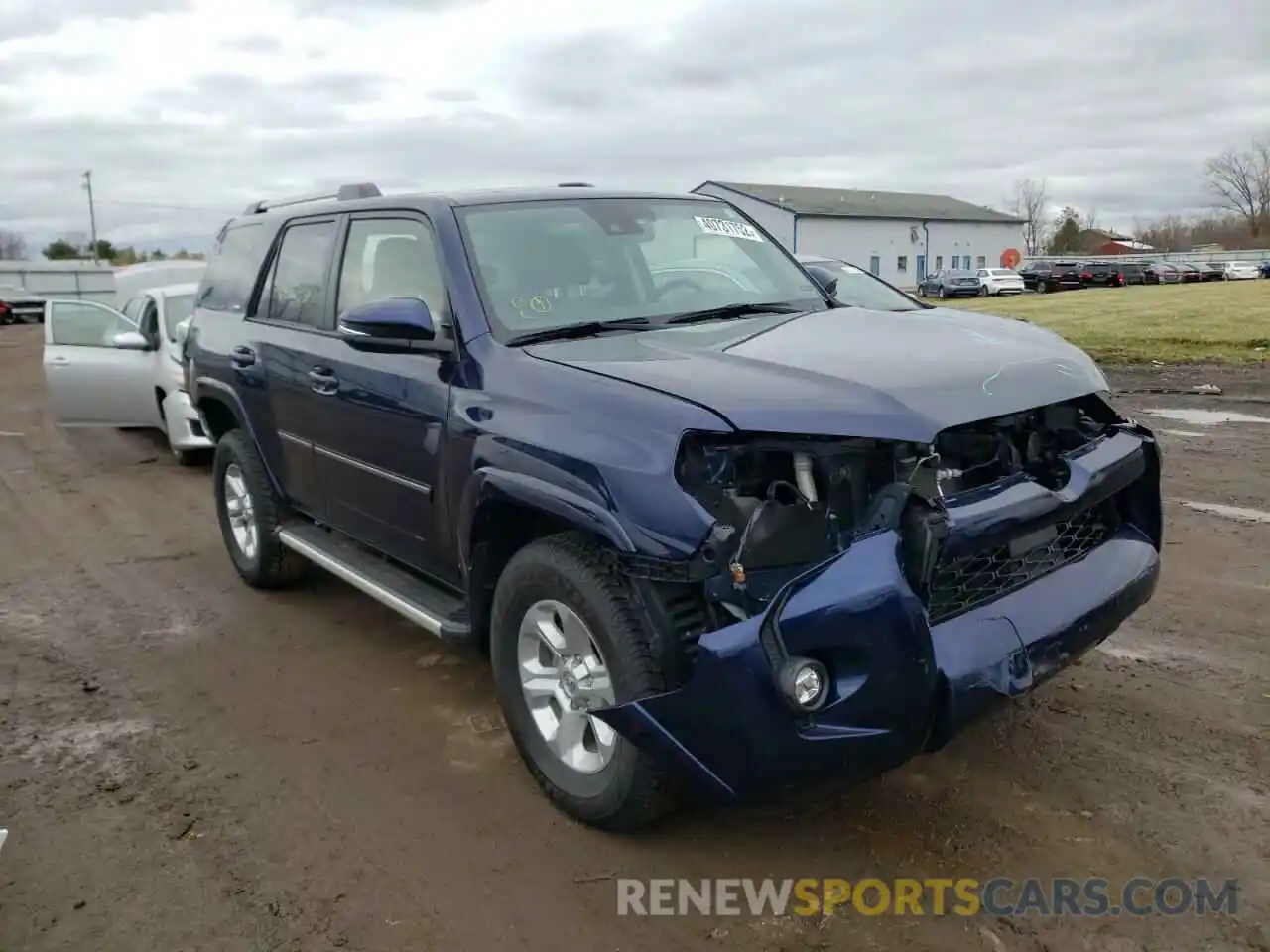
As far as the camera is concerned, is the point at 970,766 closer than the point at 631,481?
No

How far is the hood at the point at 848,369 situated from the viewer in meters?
2.94

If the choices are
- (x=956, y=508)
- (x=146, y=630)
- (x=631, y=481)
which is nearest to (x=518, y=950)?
(x=631, y=481)

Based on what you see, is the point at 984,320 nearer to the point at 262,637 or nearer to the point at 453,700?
the point at 453,700

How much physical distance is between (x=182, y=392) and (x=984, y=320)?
24.9ft

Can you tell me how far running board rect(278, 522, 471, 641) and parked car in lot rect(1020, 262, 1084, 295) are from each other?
5149 cm

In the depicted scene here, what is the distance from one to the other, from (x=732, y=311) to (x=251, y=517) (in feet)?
10.1

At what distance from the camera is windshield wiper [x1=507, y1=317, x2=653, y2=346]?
12.5ft

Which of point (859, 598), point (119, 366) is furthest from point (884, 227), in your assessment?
point (859, 598)

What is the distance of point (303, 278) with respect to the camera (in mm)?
5211

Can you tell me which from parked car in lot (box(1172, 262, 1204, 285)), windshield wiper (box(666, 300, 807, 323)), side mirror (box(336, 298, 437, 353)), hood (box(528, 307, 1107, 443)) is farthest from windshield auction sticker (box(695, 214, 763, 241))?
parked car in lot (box(1172, 262, 1204, 285))

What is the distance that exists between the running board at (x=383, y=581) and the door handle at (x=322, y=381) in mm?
733

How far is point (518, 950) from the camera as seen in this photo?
2918 mm

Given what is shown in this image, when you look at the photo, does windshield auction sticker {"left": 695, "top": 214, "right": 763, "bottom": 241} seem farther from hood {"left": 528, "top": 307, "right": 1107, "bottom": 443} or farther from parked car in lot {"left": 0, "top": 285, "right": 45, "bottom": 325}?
parked car in lot {"left": 0, "top": 285, "right": 45, "bottom": 325}

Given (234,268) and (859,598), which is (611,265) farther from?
(234,268)
